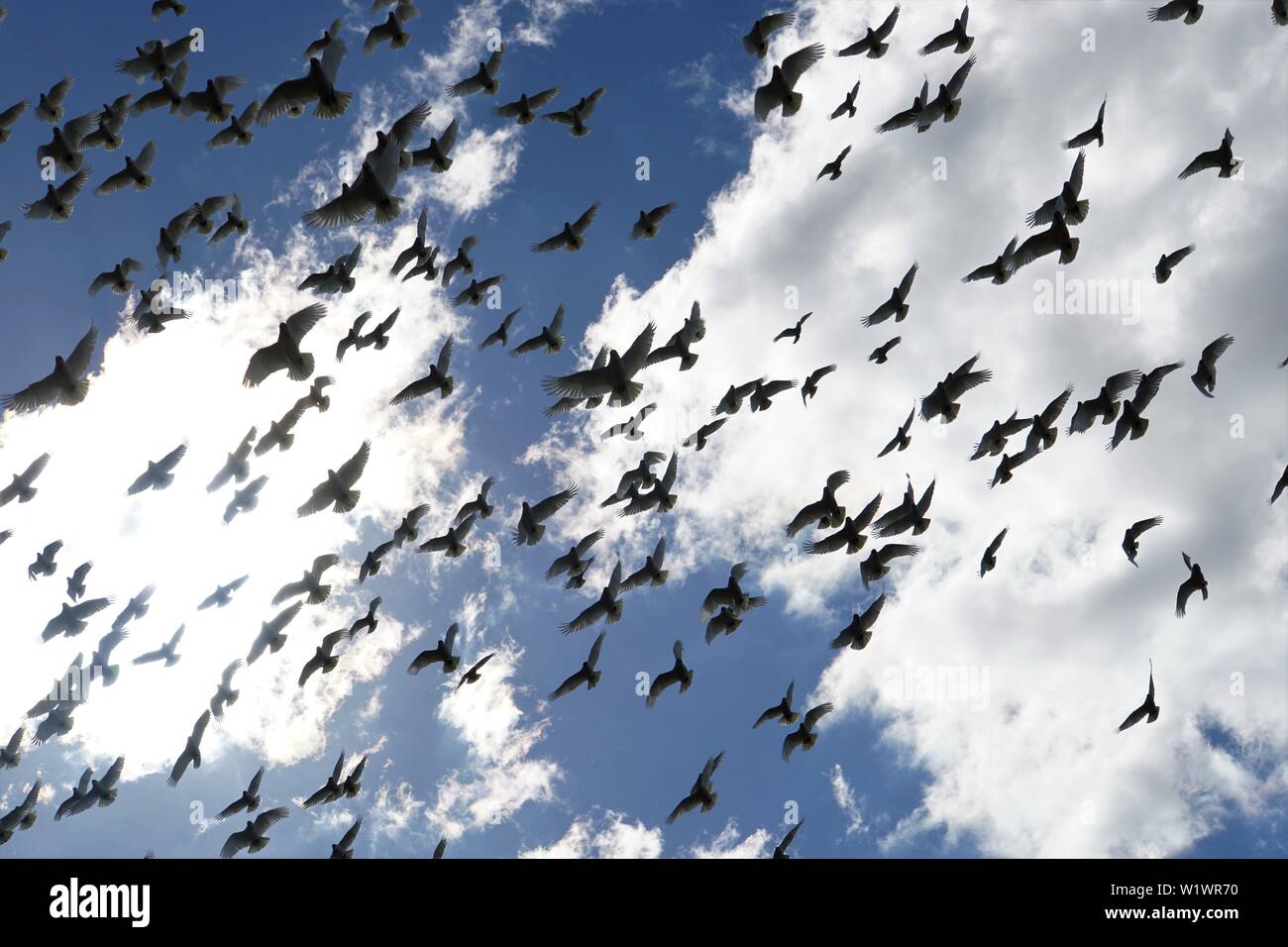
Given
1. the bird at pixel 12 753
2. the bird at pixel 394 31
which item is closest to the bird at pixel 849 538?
the bird at pixel 394 31

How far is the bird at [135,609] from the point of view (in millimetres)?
34781

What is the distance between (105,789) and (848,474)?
29.7 metres

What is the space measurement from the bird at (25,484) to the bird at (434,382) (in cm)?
1356

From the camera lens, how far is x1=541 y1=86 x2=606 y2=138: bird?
30.9 metres

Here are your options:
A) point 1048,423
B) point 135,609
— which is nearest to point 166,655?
point 135,609

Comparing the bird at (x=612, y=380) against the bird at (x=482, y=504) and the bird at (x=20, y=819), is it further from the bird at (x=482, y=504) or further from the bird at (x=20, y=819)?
the bird at (x=20, y=819)

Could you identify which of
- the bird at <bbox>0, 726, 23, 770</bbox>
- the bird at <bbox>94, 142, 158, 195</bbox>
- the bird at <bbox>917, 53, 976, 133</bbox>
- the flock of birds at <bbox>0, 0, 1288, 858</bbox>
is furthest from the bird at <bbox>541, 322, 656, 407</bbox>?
the bird at <bbox>0, 726, 23, 770</bbox>

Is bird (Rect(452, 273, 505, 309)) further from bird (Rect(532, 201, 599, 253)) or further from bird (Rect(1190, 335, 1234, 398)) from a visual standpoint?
bird (Rect(1190, 335, 1234, 398))

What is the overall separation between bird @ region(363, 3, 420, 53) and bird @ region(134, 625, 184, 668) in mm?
22339

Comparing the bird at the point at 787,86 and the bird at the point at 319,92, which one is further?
the bird at the point at 787,86

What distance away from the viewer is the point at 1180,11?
25172mm
